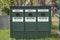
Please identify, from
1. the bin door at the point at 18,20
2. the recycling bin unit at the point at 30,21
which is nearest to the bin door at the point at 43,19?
the recycling bin unit at the point at 30,21

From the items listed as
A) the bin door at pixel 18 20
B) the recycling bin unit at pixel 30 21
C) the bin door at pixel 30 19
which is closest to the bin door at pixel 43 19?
the recycling bin unit at pixel 30 21

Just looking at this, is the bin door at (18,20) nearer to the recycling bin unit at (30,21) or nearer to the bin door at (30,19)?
the recycling bin unit at (30,21)

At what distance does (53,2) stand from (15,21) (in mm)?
2237

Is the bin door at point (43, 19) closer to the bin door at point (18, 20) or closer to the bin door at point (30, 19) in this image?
the bin door at point (30, 19)

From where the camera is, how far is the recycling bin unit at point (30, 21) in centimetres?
890

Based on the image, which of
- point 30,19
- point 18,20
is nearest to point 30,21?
point 30,19

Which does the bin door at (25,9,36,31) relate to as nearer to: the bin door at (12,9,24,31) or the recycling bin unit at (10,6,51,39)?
the recycling bin unit at (10,6,51,39)

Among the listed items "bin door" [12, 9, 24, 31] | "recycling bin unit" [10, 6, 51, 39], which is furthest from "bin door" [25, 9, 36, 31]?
"bin door" [12, 9, 24, 31]

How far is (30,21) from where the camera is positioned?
898cm

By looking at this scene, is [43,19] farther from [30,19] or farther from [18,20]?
[18,20]

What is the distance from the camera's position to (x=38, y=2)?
9.28 meters

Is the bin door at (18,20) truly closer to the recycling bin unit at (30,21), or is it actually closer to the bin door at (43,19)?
the recycling bin unit at (30,21)

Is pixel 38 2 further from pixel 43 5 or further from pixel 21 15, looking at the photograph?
pixel 21 15

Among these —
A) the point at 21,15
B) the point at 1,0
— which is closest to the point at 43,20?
the point at 21,15
